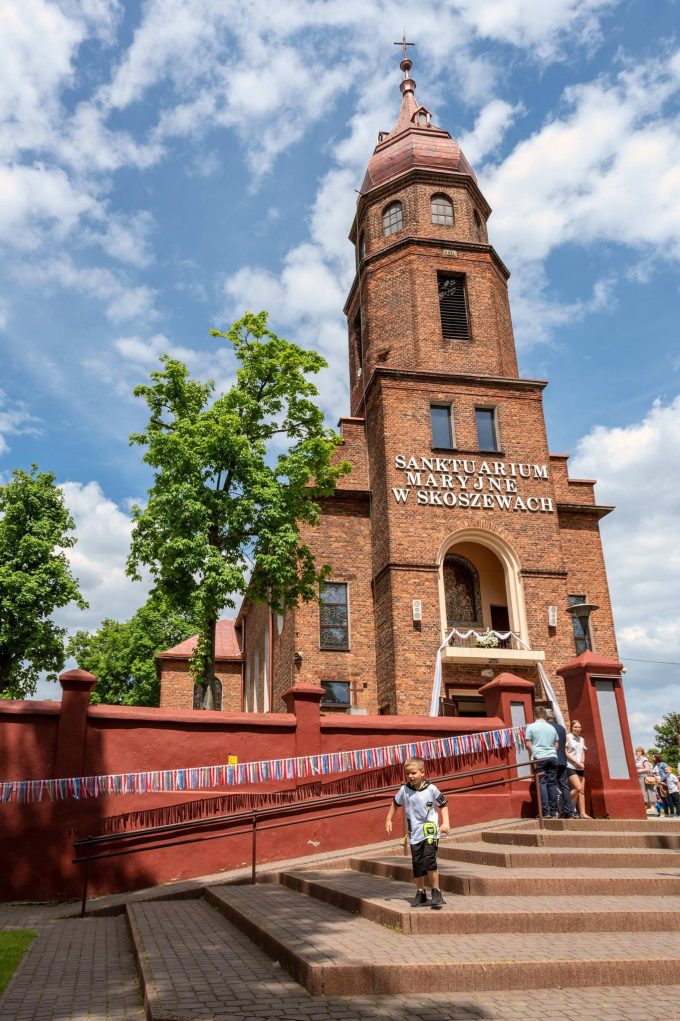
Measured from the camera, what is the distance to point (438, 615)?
1941cm

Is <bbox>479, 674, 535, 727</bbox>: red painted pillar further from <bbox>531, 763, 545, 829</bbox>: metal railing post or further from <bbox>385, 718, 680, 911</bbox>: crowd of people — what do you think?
<bbox>531, 763, 545, 829</bbox>: metal railing post

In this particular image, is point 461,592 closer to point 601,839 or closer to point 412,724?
point 412,724

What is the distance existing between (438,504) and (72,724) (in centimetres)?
1152

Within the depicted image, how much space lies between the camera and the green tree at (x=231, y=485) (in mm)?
16641

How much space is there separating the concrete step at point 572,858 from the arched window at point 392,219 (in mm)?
19879

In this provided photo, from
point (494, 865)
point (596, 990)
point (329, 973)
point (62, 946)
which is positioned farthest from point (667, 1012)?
point (62, 946)

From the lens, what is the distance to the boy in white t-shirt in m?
6.77

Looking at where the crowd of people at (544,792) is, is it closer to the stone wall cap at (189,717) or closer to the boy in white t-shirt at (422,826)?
the boy in white t-shirt at (422,826)

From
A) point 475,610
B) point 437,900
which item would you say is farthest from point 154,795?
point 475,610

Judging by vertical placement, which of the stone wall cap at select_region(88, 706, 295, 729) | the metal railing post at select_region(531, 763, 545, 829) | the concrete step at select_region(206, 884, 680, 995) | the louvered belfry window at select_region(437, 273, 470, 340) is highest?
the louvered belfry window at select_region(437, 273, 470, 340)

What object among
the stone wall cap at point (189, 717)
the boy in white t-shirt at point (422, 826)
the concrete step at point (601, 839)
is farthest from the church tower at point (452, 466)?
the boy in white t-shirt at point (422, 826)

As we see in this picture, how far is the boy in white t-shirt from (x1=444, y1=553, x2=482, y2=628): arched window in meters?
13.4

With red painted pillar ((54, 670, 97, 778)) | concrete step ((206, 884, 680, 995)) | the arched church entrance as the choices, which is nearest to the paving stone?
concrete step ((206, 884, 680, 995))

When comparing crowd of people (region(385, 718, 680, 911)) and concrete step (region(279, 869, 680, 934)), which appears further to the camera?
crowd of people (region(385, 718, 680, 911))
